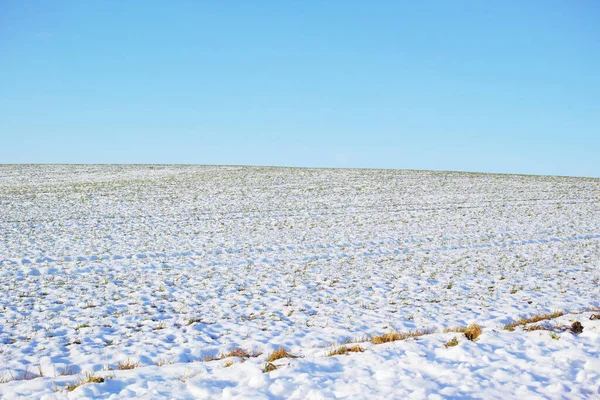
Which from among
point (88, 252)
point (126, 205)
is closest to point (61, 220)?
point (126, 205)

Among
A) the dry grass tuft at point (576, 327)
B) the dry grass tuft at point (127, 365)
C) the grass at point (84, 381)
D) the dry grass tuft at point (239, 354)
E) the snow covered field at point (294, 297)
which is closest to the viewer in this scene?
the grass at point (84, 381)

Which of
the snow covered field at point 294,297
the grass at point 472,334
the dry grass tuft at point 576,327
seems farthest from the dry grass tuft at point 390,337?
the dry grass tuft at point 576,327

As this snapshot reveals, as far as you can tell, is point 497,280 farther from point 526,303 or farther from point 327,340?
point 327,340

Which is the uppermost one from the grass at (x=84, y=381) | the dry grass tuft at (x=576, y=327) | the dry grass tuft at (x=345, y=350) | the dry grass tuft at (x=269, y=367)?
the dry grass tuft at (x=576, y=327)

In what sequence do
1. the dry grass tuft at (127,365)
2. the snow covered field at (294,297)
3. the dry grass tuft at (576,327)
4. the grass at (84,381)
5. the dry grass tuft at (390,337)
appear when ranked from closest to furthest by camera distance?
the grass at (84,381) → the snow covered field at (294,297) → the dry grass tuft at (127,365) → the dry grass tuft at (576,327) → the dry grass tuft at (390,337)

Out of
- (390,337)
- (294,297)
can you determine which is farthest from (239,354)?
(294,297)

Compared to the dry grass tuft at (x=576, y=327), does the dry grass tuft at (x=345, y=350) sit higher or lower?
lower

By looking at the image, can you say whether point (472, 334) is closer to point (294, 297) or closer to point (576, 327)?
point (576, 327)

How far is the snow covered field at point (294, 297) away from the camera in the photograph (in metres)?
6.16

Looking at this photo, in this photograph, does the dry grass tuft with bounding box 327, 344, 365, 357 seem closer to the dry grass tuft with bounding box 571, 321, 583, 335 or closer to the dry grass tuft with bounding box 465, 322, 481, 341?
the dry grass tuft with bounding box 465, 322, 481, 341

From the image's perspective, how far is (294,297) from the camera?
12.1 m

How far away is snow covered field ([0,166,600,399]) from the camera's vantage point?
20.2 feet

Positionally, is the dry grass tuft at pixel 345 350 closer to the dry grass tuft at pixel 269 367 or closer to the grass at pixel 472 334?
the dry grass tuft at pixel 269 367

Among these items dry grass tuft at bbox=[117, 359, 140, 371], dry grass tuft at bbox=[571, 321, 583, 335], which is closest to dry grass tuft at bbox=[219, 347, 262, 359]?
dry grass tuft at bbox=[117, 359, 140, 371]
